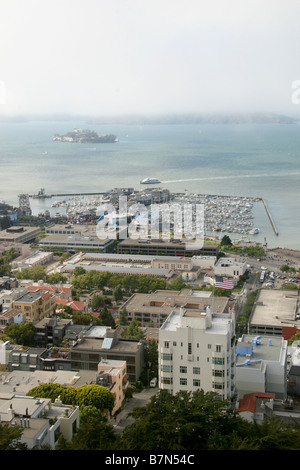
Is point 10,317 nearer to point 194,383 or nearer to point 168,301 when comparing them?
point 168,301

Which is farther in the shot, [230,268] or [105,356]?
[230,268]

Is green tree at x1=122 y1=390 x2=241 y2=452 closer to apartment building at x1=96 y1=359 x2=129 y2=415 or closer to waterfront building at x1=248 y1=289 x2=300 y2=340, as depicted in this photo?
apartment building at x1=96 y1=359 x2=129 y2=415

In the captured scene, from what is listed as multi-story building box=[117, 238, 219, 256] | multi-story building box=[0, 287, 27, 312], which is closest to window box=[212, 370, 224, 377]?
multi-story building box=[0, 287, 27, 312]

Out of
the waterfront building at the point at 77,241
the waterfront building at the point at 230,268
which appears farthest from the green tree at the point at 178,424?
the waterfront building at the point at 77,241

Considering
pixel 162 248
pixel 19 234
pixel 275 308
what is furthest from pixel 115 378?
pixel 19 234
